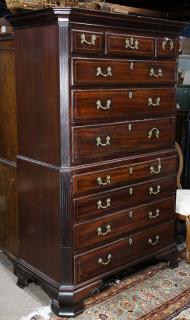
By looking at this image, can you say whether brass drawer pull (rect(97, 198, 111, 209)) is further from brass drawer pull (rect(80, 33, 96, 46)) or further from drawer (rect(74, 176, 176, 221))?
brass drawer pull (rect(80, 33, 96, 46))

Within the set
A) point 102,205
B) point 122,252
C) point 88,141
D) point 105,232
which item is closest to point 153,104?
point 88,141

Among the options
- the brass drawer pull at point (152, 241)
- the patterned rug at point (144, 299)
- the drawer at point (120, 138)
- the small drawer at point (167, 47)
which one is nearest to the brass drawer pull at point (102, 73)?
the drawer at point (120, 138)

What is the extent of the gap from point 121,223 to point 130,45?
1.04 metres

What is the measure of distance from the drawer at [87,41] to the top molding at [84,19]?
0.05 meters

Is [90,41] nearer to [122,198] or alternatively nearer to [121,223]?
[122,198]

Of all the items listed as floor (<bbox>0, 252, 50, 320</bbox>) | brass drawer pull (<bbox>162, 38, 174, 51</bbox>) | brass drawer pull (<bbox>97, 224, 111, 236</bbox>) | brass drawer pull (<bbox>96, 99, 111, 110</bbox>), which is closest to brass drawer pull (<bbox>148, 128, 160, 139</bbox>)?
brass drawer pull (<bbox>96, 99, 111, 110</bbox>)

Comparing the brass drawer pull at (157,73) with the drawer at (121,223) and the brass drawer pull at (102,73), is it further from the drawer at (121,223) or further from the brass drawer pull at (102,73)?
the drawer at (121,223)

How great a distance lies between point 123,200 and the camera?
2.34 metres

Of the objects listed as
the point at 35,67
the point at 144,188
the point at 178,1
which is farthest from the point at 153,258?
the point at 178,1

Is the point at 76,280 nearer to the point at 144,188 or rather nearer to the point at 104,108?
the point at 144,188

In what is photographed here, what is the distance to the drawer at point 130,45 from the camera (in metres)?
2.09

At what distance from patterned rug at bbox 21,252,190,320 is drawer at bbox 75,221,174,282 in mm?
184

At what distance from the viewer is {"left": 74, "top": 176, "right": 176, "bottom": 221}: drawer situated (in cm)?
213

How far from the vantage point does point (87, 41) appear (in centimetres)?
197
